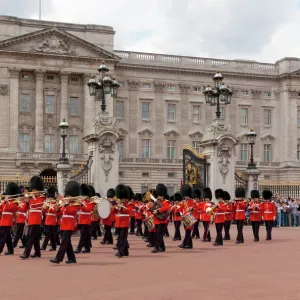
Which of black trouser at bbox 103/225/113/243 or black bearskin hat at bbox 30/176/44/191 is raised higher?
black bearskin hat at bbox 30/176/44/191

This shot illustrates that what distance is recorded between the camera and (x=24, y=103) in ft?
184

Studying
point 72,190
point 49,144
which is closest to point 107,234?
point 72,190

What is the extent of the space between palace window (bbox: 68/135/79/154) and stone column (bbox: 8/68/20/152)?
15.5 ft

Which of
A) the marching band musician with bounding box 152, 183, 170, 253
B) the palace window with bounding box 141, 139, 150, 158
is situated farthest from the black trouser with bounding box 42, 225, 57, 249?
the palace window with bounding box 141, 139, 150, 158

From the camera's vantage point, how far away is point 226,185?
1064 inches

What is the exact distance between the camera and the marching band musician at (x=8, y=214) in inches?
625

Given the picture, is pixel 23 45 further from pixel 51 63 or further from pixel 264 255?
pixel 264 255

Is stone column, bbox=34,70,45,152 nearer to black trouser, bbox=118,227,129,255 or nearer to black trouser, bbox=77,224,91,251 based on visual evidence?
black trouser, bbox=77,224,91,251

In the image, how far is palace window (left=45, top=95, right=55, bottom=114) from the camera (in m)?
56.6

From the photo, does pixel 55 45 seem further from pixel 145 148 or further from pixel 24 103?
pixel 145 148

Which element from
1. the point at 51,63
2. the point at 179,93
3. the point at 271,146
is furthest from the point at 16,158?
the point at 271,146

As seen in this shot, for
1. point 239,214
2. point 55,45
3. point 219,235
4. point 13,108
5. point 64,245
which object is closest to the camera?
point 64,245

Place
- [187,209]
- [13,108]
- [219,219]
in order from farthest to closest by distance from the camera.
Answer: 1. [13,108]
2. [219,219]
3. [187,209]

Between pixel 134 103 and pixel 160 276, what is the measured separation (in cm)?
4815
